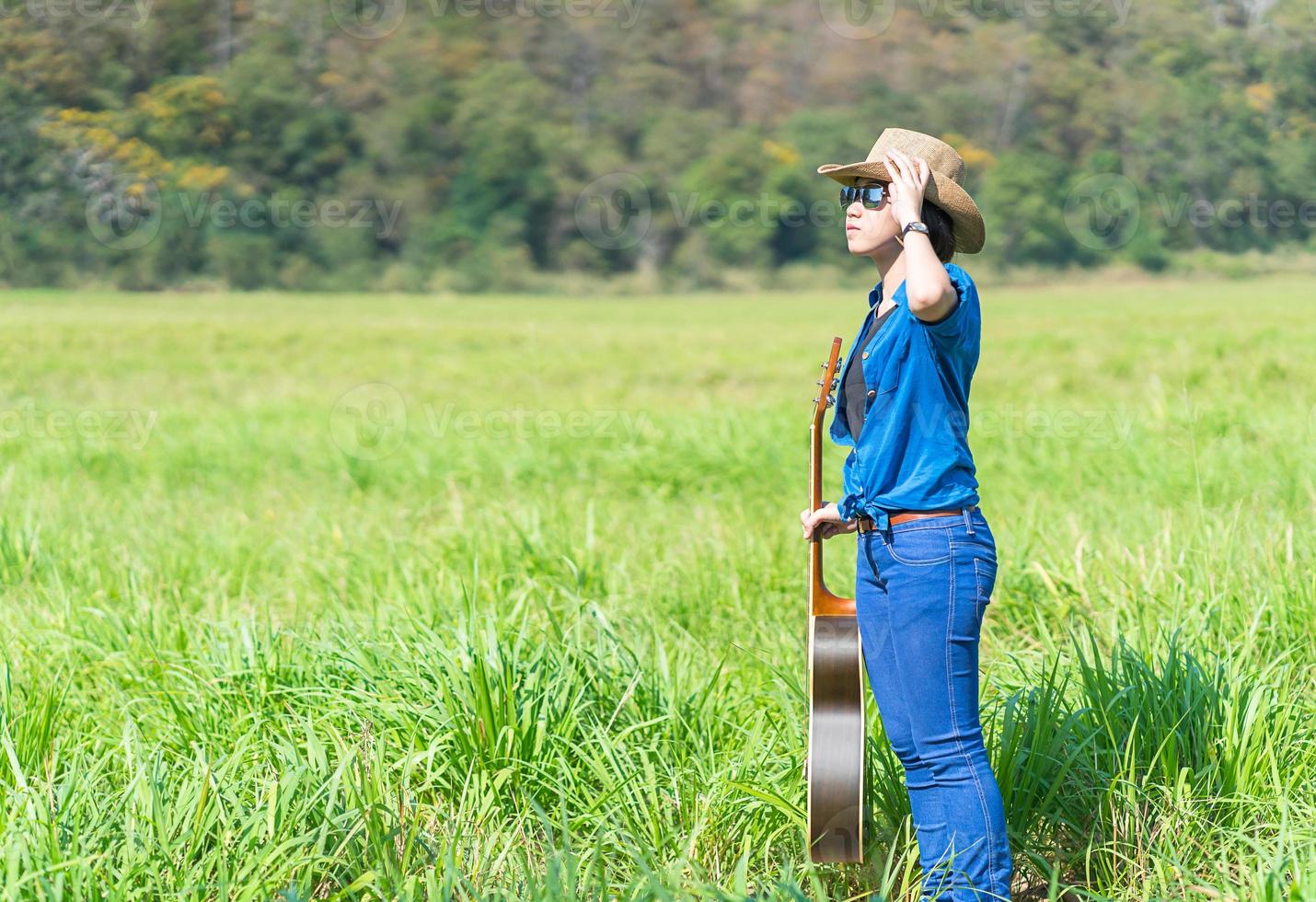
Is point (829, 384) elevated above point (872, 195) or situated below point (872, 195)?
below

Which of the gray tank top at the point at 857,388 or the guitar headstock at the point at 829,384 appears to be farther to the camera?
the guitar headstock at the point at 829,384

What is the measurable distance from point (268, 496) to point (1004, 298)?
33.5 meters

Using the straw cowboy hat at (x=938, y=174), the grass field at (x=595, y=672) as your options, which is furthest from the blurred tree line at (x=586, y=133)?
the straw cowboy hat at (x=938, y=174)

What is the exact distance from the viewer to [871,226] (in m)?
2.48

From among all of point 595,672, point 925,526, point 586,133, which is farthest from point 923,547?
point 586,133

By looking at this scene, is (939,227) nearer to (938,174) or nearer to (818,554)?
(938,174)

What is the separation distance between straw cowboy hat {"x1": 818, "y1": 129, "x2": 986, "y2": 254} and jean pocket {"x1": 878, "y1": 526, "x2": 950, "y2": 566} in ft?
1.89

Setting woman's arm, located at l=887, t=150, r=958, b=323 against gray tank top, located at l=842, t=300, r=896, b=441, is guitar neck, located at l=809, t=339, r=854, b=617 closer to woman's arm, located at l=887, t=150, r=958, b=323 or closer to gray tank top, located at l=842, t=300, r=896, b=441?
gray tank top, located at l=842, t=300, r=896, b=441

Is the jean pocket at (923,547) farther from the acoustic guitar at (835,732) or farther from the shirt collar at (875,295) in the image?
the shirt collar at (875,295)

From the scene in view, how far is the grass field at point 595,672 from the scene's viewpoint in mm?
2674

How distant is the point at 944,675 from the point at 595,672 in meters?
1.29

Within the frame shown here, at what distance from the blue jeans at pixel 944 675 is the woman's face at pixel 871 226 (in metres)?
0.55

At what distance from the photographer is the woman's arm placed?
226 cm

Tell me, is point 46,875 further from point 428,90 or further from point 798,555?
point 428,90
